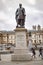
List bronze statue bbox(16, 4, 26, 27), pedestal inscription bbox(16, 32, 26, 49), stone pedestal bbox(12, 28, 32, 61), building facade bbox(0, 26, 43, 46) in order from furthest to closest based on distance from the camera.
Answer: building facade bbox(0, 26, 43, 46)
bronze statue bbox(16, 4, 26, 27)
pedestal inscription bbox(16, 32, 26, 49)
stone pedestal bbox(12, 28, 32, 61)

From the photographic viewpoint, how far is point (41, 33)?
12025cm

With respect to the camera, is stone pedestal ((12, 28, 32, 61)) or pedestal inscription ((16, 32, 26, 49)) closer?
stone pedestal ((12, 28, 32, 61))

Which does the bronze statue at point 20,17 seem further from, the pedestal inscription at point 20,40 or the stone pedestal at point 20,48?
the pedestal inscription at point 20,40

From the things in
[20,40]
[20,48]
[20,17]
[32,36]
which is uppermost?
[32,36]

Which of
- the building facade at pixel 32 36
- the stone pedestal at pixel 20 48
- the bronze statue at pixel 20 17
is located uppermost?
the building facade at pixel 32 36

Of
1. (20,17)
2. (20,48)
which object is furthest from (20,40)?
(20,17)

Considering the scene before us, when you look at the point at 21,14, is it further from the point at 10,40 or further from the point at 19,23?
A: the point at 10,40

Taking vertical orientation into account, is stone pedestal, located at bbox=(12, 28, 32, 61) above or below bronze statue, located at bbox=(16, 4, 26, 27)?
below

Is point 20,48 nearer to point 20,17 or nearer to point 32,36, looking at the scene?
point 20,17

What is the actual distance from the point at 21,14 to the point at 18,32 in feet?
5.49

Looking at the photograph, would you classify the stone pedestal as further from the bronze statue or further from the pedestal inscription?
the bronze statue

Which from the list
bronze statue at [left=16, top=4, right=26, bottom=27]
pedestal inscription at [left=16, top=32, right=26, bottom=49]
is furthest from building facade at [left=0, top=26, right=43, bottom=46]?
pedestal inscription at [left=16, top=32, right=26, bottom=49]

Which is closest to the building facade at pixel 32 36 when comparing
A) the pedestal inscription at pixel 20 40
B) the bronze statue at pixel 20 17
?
the bronze statue at pixel 20 17

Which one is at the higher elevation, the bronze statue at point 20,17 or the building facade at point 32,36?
the building facade at point 32,36
